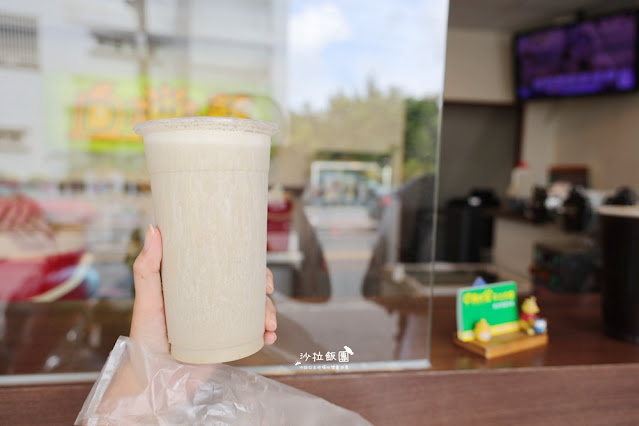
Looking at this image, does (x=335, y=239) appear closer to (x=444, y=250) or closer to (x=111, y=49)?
(x=444, y=250)

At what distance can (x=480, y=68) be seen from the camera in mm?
4578

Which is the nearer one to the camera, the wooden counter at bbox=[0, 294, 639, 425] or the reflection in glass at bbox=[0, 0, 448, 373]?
the wooden counter at bbox=[0, 294, 639, 425]

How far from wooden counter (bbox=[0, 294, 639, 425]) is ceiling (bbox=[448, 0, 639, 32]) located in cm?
310

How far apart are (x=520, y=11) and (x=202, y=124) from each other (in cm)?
432

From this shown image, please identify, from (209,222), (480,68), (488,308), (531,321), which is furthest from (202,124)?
(480,68)

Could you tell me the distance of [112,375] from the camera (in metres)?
0.58

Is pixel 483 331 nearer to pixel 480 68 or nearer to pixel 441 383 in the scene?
pixel 441 383

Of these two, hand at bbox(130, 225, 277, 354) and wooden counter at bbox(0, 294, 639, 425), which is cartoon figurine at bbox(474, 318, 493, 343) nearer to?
wooden counter at bbox(0, 294, 639, 425)

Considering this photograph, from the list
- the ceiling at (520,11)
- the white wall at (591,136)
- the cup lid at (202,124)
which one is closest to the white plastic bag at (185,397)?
the cup lid at (202,124)

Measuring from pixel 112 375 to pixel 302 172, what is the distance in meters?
3.73

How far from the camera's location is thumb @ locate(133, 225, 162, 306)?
0.51 meters

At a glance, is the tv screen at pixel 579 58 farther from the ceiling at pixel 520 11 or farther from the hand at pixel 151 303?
the hand at pixel 151 303

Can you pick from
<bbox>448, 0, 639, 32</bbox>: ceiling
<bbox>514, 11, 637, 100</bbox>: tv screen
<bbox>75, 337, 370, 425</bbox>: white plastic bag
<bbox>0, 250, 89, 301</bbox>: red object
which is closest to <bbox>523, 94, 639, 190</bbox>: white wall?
<bbox>514, 11, 637, 100</bbox>: tv screen

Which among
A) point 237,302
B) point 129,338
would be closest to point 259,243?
point 237,302
